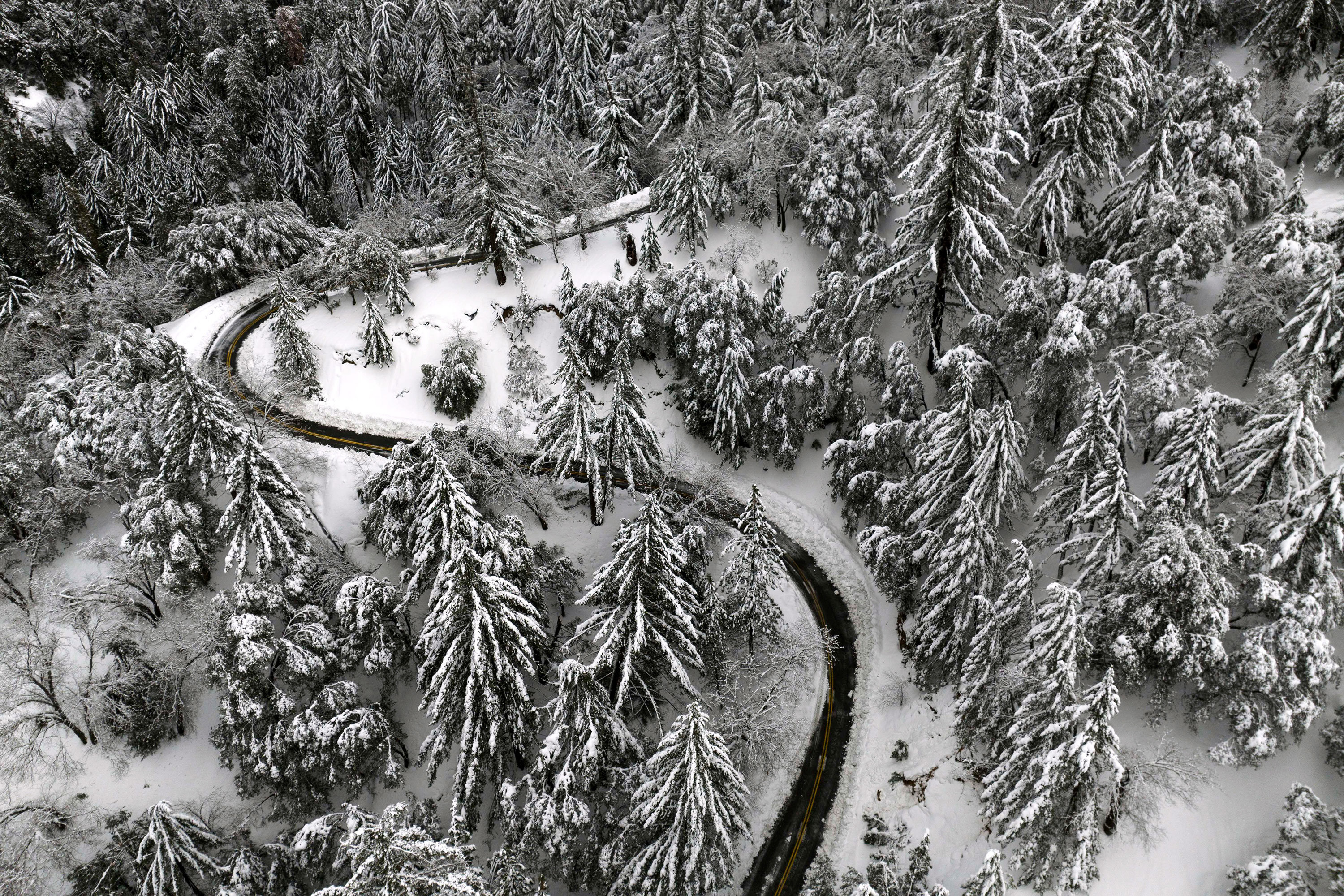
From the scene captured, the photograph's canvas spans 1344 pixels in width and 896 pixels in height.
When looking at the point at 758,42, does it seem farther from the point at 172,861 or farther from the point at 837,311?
the point at 172,861

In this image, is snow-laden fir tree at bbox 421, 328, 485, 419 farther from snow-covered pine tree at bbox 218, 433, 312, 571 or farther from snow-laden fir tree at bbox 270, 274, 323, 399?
snow-covered pine tree at bbox 218, 433, 312, 571

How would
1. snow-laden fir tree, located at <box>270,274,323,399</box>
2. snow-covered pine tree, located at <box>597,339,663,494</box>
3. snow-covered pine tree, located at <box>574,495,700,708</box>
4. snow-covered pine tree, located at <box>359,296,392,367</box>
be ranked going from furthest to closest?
1. snow-covered pine tree, located at <box>359,296,392,367</box>
2. snow-laden fir tree, located at <box>270,274,323,399</box>
3. snow-covered pine tree, located at <box>597,339,663,494</box>
4. snow-covered pine tree, located at <box>574,495,700,708</box>

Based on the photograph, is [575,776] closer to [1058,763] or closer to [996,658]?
[1058,763]

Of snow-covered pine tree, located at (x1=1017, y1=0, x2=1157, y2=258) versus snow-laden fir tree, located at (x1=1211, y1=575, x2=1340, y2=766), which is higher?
snow-covered pine tree, located at (x1=1017, y1=0, x2=1157, y2=258)

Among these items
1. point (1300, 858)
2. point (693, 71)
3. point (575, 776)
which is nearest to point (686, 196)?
point (693, 71)

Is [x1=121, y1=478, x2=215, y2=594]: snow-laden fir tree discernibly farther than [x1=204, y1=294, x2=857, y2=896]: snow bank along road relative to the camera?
Yes

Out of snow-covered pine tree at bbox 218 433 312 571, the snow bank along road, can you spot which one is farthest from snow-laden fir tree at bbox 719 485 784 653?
snow-covered pine tree at bbox 218 433 312 571

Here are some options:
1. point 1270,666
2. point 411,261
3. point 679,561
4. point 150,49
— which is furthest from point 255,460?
point 150,49
